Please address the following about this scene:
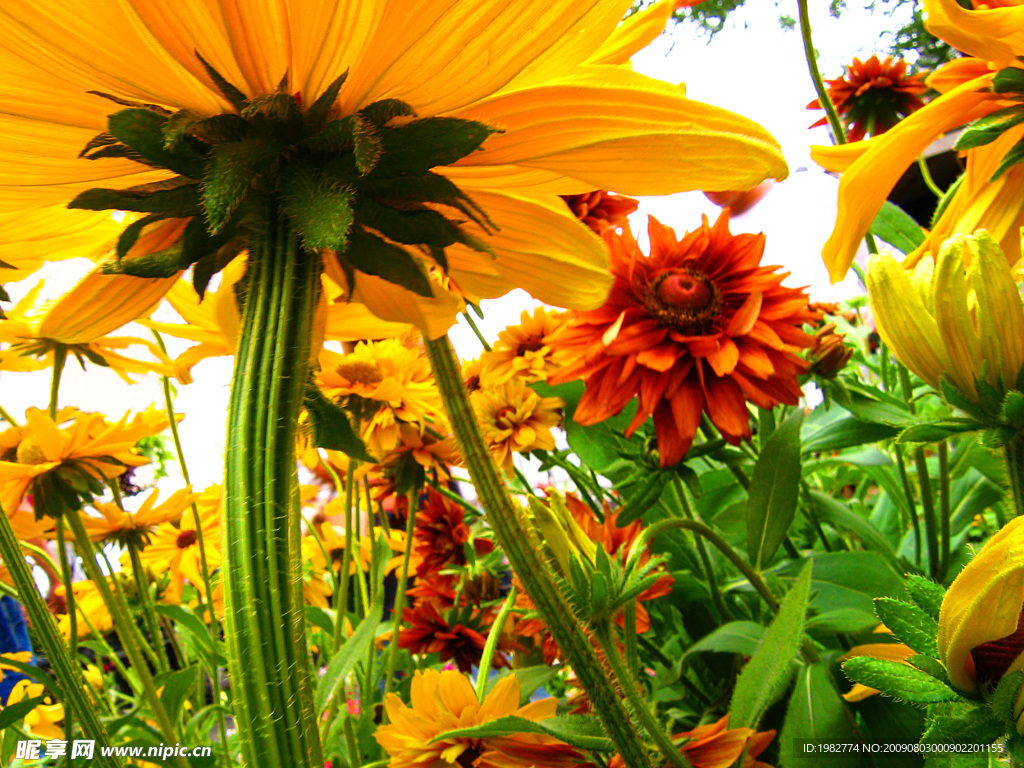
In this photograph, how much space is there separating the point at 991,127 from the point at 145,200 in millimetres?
327

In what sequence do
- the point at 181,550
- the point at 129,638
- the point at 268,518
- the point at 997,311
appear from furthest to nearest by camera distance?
the point at 181,550
the point at 129,638
the point at 997,311
the point at 268,518

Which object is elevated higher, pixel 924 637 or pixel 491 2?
pixel 491 2

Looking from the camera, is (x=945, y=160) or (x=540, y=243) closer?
(x=540, y=243)

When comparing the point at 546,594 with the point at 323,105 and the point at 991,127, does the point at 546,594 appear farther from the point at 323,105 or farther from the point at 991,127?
the point at 991,127

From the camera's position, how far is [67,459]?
542 millimetres

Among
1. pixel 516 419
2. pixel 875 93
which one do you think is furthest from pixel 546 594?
pixel 875 93

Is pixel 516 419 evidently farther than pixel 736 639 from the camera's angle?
Yes

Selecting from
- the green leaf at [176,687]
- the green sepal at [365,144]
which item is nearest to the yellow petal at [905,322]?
the green sepal at [365,144]

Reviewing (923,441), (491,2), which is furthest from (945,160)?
(491,2)

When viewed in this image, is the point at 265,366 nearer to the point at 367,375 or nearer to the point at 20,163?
the point at 20,163

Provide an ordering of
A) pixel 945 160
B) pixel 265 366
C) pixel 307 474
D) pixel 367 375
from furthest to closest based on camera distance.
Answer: pixel 945 160, pixel 307 474, pixel 367 375, pixel 265 366

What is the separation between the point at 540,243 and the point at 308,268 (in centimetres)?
9

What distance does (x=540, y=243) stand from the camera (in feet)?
0.84

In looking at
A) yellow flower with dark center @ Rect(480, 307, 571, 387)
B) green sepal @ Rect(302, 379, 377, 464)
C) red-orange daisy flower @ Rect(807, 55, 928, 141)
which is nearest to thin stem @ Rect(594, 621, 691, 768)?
green sepal @ Rect(302, 379, 377, 464)
